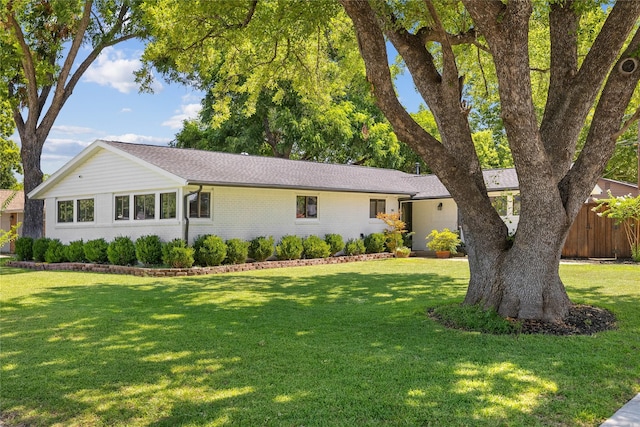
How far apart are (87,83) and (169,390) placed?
76.4 ft

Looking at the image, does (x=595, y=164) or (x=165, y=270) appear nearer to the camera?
(x=595, y=164)

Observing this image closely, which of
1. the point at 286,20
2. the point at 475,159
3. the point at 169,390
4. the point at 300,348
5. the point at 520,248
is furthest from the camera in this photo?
the point at 286,20

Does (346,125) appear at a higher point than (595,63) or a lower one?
higher

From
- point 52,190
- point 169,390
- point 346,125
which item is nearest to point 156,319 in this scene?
point 169,390

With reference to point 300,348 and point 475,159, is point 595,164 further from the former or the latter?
point 300,348

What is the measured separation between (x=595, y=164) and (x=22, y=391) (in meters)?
7.33

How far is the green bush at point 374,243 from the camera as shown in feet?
72.0

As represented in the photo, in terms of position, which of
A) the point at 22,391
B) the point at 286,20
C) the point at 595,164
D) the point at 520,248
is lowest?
the point at 22,391

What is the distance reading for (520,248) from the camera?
723 cm

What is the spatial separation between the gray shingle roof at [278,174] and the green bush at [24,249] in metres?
5.34

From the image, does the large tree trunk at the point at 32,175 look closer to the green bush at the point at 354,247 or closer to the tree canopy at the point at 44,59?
the tree canopy at the point at 44,59

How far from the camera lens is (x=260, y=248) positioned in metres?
17.8

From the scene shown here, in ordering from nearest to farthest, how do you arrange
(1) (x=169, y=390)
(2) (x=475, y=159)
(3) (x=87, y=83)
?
(1) (x=169, y=390)
(2) (x=475, y=159)
(3) (x=87, y=83)

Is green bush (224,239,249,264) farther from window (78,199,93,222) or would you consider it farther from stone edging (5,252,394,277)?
window (78,199,93,222)
